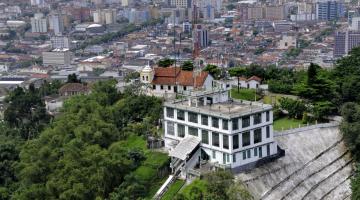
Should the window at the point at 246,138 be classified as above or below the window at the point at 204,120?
below

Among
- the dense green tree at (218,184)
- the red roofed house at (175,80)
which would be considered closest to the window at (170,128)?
the dense green tree at (218,184)

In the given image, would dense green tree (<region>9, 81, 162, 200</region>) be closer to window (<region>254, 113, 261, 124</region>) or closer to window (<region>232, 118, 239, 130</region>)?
window (<region>232, 118, 239, 130</region>)

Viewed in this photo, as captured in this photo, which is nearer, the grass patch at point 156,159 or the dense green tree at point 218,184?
the dense green tree at point 218,184

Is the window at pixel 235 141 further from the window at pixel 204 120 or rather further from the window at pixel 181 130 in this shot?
the window at pixel 181 130

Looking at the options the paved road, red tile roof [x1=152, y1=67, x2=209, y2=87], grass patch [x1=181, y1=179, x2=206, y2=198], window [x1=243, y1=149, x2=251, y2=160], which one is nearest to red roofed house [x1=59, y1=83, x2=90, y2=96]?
red tile roof [x1=152, y1=67, x2=209, y2=87]

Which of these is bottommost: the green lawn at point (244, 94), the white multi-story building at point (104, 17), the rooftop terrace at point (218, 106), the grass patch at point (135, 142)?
the grass patch at point (135, 142)

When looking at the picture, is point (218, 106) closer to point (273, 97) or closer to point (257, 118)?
point (257, 118)

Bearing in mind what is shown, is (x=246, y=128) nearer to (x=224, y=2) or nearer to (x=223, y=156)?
(x=223, y=156)

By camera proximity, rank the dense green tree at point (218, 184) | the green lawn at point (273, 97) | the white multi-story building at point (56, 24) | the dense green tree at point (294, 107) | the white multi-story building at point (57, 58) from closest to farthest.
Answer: the dense green tree at point (218, 184)
the dense green tree at point (294, 107)
the green lawn at point (273, 97)
the white multi-story building at point (57, 58)
the white multi-story building at point (56, 24)

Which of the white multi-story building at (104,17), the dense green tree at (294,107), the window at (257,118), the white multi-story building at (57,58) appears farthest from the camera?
the white multi-story building at (104,17)
